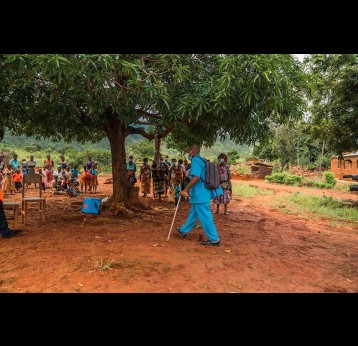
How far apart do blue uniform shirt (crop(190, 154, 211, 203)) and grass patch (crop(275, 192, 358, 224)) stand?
5.48 metres

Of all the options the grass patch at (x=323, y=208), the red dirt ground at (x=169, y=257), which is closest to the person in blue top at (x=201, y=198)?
the red dirt ground at (x=169, y=257)

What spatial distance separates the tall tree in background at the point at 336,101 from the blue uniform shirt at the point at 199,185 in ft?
20.0

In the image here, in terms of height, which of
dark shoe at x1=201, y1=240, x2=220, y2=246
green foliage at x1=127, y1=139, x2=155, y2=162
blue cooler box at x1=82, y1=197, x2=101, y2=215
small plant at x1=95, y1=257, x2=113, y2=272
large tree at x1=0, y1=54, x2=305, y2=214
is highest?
green foliage at x1=127, y1=139, x2=155, y2=162

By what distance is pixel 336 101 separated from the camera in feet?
33.9

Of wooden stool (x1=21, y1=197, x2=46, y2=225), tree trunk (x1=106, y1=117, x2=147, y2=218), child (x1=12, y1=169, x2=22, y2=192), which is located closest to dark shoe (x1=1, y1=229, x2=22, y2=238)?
wooden stool (x1=21, y1=197, x2=46, y2=225)

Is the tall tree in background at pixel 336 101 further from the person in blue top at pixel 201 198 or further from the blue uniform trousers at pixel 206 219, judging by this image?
the blue uniform trousers at pixel 206 219

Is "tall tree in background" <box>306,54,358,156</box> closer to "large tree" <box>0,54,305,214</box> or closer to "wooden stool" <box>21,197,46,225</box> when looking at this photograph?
"large tree" <box>0,54,305,214</box>

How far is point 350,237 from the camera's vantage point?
669 centimetres

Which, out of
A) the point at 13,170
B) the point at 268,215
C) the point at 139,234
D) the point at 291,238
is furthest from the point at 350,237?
the point at 13,170

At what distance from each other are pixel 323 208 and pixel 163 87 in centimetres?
797

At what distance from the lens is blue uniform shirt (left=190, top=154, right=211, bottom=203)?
534 centimetres

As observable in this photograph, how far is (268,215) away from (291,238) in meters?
2.72
